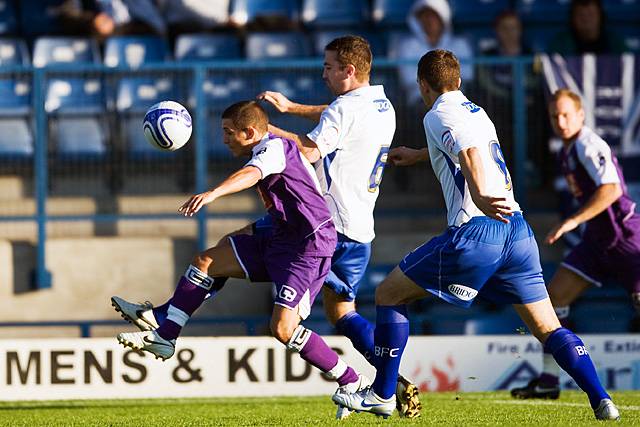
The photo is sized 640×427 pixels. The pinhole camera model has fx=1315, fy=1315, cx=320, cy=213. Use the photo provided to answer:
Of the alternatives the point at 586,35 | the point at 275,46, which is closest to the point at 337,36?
the point at 275,46

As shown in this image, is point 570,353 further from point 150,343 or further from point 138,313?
point 138,313

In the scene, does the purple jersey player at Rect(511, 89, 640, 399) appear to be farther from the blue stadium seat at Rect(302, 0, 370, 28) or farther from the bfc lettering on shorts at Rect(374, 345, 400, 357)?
the blue stadium seat at Rect(302, 0, 370, 28)

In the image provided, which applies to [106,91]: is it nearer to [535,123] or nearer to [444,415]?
[535,123]

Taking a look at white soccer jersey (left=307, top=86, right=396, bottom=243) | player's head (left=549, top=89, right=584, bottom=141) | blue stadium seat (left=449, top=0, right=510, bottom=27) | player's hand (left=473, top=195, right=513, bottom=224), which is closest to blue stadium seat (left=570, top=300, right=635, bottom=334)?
player's head (left=549, top=89, right=584, bottom=141)

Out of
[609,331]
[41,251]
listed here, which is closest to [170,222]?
[41,251]

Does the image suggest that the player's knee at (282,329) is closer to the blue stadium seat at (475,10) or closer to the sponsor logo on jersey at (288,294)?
the sponsor logo on jersey at (288,294)

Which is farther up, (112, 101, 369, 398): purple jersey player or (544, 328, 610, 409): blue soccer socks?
(112, 101, 369, 398): purple jersey player

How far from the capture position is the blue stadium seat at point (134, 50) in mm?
12789

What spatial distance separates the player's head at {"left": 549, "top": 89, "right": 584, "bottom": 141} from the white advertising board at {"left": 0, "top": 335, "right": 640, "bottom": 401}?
1.97 metres

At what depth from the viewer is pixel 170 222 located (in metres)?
11.9

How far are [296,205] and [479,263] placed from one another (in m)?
1.19

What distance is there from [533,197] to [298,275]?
4.74 metres

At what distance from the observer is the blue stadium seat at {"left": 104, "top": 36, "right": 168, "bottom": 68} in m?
12.8

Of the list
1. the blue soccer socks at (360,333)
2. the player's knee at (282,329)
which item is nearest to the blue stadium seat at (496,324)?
the blue soccer socks at (360,333)
